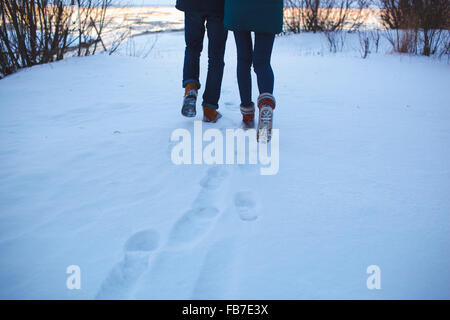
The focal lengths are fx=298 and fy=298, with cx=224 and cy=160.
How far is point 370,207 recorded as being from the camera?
1.21 meters

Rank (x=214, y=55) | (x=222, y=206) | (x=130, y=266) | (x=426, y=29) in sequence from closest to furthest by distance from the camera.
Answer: (x=130, y=266), (x=222, y=206), (x=214, y=55), (x=426, y=29)

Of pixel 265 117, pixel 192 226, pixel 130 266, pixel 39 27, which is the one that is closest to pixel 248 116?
pixel 265 117

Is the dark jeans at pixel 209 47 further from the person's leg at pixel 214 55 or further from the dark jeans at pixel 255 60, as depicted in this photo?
the dark jeans at pixel 255 60

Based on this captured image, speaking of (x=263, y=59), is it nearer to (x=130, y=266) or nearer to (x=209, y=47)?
(x=209, y=47)

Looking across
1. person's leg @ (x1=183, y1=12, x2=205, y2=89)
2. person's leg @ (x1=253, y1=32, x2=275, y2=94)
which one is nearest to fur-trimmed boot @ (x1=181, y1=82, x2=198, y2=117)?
person's leg @ (x1=183, y1=12, x2=205, y2=89)

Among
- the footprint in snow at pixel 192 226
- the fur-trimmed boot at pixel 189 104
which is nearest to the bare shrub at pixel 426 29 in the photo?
the fur-trimmed boot at pixel 189 104

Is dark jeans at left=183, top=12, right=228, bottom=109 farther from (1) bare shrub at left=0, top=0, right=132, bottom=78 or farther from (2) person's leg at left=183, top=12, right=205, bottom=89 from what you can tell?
(1) bare shrub at left=0, top=0, right=132, bottom=78

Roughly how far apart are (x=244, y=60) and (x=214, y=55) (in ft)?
0.75

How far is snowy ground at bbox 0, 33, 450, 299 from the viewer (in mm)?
899

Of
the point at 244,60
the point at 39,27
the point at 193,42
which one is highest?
the point at 39,27

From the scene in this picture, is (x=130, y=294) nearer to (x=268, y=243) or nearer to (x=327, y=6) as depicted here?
(x=268, y=243)

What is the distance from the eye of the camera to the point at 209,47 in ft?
6.50

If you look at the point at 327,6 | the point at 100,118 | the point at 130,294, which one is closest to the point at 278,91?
the point at 100,118

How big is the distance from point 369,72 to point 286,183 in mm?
2855
